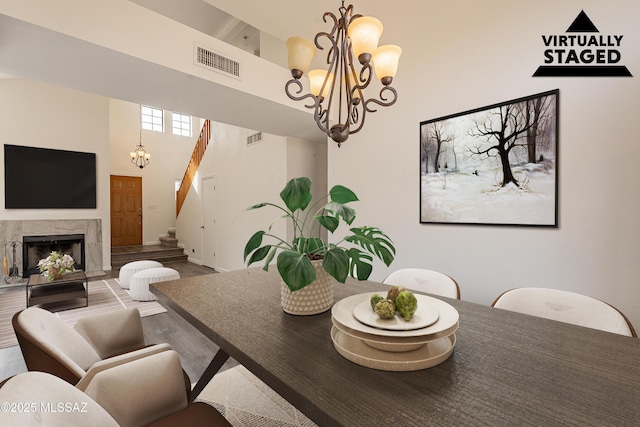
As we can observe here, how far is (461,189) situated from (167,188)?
27.6ft

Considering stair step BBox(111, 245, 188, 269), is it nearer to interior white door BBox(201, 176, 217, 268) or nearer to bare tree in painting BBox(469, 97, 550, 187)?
interior white door BBox(201, 176, 217, 268)

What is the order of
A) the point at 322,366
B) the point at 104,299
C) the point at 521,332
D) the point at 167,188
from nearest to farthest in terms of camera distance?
the point at 322,366
the point at 521,332
the point at 104,299
the point at 167,188

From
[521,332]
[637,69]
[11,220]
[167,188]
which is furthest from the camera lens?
[167,188]

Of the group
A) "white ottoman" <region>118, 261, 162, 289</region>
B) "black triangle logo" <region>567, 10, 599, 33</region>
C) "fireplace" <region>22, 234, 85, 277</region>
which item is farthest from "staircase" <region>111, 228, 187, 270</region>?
"black triangle logo" <region>567, 10, 599, 33</region>

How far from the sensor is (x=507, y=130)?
7.26ft

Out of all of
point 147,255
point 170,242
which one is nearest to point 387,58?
point 147,255

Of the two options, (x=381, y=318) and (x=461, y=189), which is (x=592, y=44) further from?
(x=381, y=318)

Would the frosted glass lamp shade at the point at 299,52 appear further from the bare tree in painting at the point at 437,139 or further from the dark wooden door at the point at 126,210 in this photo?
the dark wooden door at the point at 126,210

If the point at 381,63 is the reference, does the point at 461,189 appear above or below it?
below

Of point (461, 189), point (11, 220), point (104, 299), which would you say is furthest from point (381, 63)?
point (11, 220)

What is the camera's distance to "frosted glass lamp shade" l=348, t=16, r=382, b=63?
4.89 feet

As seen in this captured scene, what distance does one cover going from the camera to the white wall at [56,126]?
5113 millimetres

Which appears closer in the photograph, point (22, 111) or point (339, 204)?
point (339, 204)

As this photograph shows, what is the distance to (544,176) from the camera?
6.73 feet
